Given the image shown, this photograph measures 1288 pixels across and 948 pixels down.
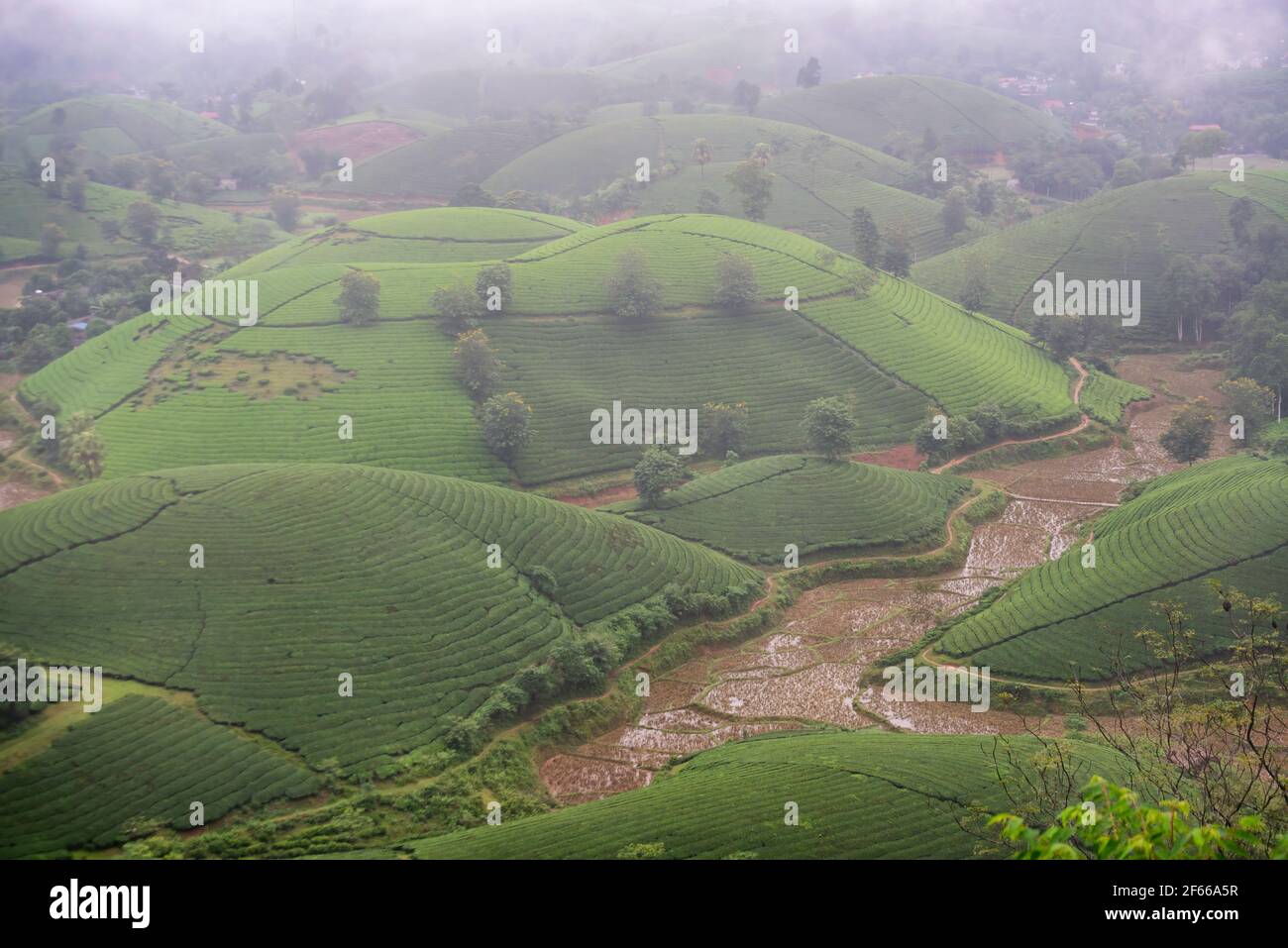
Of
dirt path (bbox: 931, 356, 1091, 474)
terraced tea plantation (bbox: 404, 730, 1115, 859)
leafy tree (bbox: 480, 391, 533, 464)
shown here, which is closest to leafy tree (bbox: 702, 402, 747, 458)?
leafy tree (bbox: 480, 391, 533, 464)

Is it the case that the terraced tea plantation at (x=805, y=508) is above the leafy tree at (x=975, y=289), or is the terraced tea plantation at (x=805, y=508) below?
below

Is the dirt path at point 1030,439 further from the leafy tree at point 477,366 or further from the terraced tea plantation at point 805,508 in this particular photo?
the leafy tree at point 477,366

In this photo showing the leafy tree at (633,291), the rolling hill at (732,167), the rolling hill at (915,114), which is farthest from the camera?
the rolling hill at (915,114)

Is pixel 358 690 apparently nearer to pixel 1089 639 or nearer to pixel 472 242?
pixel 1089 639

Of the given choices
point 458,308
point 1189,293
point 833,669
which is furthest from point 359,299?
point 1189,293

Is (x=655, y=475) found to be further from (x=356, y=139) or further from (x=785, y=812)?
(x=356, y=139)

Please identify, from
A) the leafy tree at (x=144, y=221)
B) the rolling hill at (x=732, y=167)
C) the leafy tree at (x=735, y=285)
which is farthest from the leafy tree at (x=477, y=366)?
the leafy tree at (x=144, y=221)
